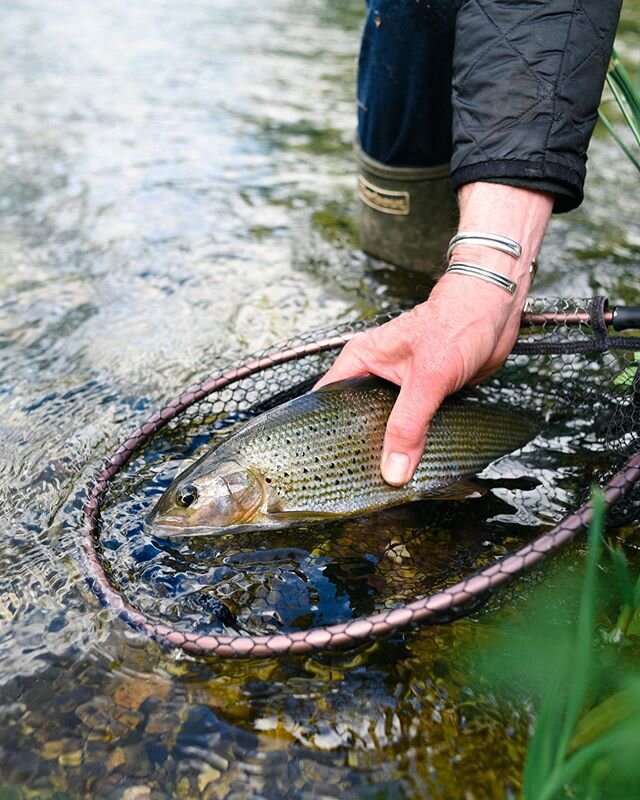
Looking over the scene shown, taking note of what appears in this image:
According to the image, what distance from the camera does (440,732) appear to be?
2217mm

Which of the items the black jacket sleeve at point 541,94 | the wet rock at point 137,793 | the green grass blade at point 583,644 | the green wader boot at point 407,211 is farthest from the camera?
the green wader boot at point 407,211

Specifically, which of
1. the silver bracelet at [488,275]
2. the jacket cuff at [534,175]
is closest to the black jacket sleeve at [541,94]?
the jacket cuff at [534,175]

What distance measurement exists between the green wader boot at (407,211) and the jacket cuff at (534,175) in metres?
1.41

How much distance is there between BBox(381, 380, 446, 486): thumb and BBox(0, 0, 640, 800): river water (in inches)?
10.5

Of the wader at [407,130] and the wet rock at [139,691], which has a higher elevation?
the wader at [407,130]

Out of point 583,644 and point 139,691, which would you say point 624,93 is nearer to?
point 583,644

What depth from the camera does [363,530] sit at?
114 inches

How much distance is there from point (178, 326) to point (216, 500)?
1931 millimetres

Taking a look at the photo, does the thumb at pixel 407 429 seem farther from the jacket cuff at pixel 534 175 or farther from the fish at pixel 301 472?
the jacket cuff at pixel 534 175

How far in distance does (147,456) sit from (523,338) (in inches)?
62.0

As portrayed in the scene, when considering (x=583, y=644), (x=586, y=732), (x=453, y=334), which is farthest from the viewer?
(x=453, y=334)

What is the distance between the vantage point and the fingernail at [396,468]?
2.77m

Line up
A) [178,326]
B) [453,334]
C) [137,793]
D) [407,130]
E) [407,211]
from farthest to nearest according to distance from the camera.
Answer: [407,211] < [178,326] < [407,130] < [453,334] < [137,793]

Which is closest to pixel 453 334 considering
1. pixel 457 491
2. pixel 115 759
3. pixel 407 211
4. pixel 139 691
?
pixel 457 491
